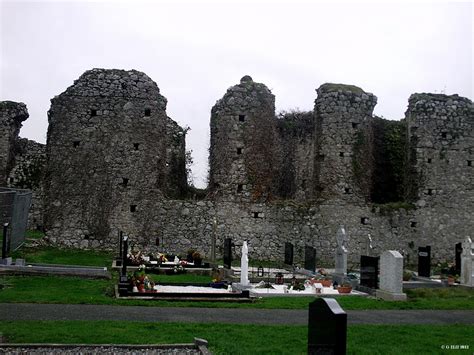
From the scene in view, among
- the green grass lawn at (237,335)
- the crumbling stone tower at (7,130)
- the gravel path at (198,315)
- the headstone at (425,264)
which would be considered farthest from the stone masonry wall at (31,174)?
the green grass lawn at (237,335)

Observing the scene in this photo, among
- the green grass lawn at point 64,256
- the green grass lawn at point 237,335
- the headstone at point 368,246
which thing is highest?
the headstone at point 368,246

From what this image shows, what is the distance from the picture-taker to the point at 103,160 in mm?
29734

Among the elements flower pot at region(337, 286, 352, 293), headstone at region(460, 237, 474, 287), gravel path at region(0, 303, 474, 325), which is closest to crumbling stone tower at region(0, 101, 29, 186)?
gravel path at region(0, 303, 474, 325)

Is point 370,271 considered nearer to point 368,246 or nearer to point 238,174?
point 368,246

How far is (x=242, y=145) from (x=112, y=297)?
16.5 meters

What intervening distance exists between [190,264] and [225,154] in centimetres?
829

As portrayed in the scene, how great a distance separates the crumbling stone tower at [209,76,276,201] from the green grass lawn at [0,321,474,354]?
1830 centimetres

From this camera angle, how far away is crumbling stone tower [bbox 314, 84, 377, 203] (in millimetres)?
30938

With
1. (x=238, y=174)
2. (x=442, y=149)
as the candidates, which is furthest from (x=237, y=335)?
(x=442, y=149)

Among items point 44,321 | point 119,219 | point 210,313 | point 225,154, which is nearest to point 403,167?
point 225,154

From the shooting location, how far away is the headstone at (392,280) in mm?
17344

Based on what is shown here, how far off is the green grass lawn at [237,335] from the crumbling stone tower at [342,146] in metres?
18.8

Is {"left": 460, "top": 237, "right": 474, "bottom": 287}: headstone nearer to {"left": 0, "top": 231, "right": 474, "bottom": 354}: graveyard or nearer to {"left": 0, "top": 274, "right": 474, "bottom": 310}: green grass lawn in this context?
{"left": 0, "top": 231, "right": 474, "bottom": 354}: graveyard

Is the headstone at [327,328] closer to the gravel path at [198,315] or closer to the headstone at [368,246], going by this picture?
the gravel path at [198,315]
